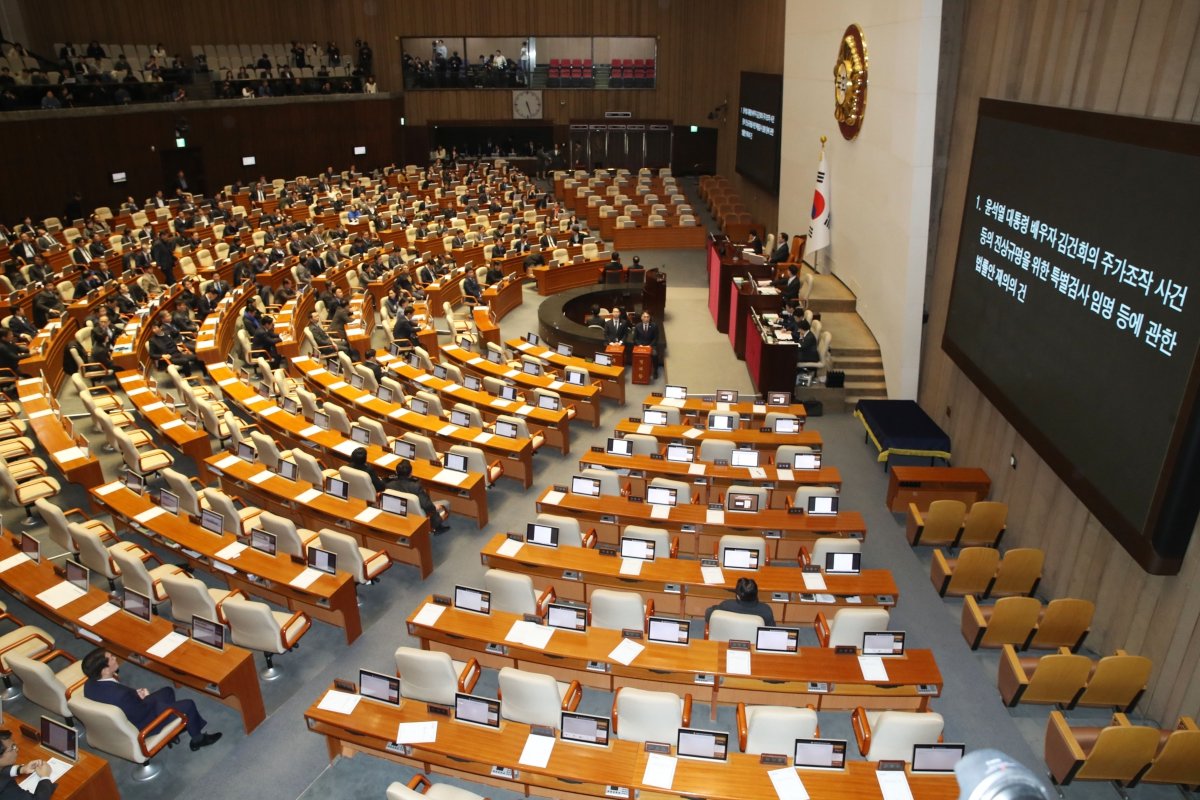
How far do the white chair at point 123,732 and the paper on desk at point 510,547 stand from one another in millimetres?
3289

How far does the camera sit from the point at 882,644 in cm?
691

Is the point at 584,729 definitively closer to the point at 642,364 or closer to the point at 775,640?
the point at 775,640

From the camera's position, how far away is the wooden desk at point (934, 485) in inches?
412

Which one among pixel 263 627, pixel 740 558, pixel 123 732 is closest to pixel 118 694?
pixel 123 732

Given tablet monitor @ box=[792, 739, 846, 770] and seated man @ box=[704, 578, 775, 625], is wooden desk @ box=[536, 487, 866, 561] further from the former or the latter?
tablet monitor @ box=[792, 739, 846, 770]

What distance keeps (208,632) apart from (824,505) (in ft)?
21.7

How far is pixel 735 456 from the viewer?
426 inches

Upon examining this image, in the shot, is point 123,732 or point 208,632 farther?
point 208,632

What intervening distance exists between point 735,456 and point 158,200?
21421 mm

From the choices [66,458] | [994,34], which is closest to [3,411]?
[66,458]

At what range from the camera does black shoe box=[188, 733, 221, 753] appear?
22.5 feet

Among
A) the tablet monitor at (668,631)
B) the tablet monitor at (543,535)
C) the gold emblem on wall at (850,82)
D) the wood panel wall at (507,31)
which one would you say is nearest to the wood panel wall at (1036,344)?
the gold emblem on wall at (850,82)

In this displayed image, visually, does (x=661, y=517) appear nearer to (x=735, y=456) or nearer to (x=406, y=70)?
(x=735, y=456)

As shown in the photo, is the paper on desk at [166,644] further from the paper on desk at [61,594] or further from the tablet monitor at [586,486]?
the tablet monitor at [586,486]
